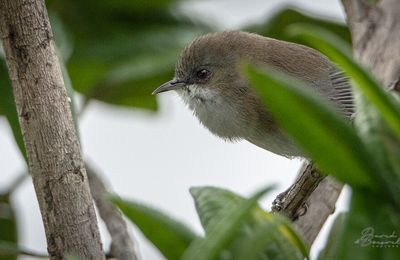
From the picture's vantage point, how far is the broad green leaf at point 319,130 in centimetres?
119

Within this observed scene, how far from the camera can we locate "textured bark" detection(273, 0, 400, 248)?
2.52 meters

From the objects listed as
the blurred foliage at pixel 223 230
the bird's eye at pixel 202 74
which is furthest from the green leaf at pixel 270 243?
the bird's eye at pixel 202 74

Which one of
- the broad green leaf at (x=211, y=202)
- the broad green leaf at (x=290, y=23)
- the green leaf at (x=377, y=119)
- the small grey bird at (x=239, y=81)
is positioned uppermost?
the broad green leaf at (x=290, y=23)

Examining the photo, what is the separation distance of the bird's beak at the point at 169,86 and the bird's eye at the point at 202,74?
0.09 metres

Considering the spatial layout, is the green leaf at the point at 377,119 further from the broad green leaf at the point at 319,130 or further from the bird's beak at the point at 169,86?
the bird's beak at the point at 169,86

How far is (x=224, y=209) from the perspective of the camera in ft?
4.33

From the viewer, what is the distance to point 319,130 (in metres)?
1.23

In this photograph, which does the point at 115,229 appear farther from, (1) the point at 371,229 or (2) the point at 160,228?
(1) the point at 371,229

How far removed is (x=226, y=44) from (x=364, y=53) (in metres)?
0.84

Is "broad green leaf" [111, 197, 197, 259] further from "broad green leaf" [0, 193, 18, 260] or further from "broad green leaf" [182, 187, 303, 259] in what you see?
"broad green leaf" [0, 193, 18, 260]

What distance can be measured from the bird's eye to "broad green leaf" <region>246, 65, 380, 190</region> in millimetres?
2459

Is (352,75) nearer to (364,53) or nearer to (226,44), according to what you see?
(364,53)

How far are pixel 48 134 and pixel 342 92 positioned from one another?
64.4 inches

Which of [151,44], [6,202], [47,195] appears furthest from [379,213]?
[151,44]
